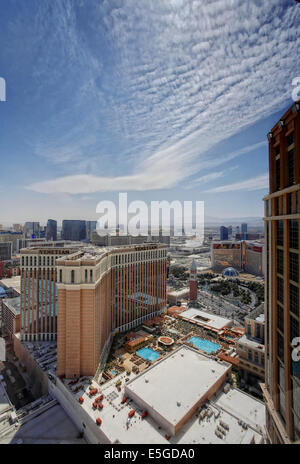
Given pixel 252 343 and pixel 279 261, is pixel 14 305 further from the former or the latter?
pixel 279 261

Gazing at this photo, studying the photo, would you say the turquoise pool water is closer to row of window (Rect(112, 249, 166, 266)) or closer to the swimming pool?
the swimming pool

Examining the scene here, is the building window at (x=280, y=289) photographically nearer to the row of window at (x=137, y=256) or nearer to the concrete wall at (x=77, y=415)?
the concrete wall at (x=77, y=415)

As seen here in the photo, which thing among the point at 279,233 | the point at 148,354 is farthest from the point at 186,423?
the point at 279,233

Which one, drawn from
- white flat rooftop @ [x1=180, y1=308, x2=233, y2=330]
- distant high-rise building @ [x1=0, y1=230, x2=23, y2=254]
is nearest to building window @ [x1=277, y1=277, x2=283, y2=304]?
white flat rooftop @ [x1=180, y1=308, x2=233, y2=330]

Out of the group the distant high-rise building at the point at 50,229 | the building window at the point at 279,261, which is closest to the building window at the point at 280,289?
the building window at the point at 279,261
